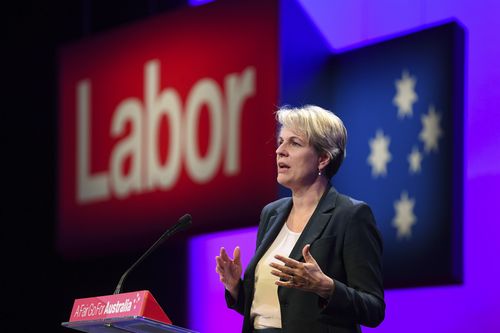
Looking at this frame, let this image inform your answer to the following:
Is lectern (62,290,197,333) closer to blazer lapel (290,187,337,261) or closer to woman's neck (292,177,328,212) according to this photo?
blazer lapel (290,187,337,261)

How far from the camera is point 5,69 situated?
5.91 meters

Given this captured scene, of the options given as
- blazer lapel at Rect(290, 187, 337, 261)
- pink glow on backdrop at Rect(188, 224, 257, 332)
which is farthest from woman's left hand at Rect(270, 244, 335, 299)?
pink glow on backdrop at Rect(188, 224, 257, 332)

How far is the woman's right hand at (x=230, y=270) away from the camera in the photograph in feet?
8.55

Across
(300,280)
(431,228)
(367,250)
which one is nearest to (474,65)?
A: (431,228)

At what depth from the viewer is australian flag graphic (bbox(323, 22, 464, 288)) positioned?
149 inches

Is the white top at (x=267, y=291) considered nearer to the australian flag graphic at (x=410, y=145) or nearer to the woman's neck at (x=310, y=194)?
the woman's neck at (x=310, y=194)

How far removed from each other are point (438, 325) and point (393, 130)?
0.85m

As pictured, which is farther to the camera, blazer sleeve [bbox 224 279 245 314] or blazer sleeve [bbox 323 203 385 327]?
blazer sleeve [bbox 224 279 245 314]

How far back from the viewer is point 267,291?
8.44ft

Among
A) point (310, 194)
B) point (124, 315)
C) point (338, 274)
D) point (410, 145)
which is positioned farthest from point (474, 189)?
point (124, 315)

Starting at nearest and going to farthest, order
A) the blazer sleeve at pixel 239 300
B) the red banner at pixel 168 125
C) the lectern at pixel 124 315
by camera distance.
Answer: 1. the lectern at pixel 124 315
2. the blazer sleeve at pixel 239 300
3. the red banner at pixel 168 125

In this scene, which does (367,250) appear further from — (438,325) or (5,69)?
(5,69)

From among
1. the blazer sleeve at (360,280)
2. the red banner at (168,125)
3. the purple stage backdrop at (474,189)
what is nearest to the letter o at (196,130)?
the red banner at (168,125)

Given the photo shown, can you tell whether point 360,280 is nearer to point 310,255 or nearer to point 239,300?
point 310,255
